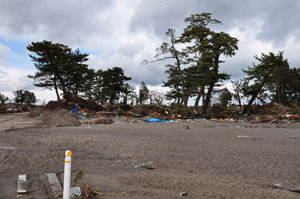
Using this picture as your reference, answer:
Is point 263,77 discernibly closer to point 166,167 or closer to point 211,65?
point 211,65

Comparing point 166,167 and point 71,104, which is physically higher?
point 71,104

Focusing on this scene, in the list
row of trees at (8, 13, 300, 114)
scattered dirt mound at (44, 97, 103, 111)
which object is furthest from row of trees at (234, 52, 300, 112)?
scattered dirt mound at (44, 97, 103, 111)

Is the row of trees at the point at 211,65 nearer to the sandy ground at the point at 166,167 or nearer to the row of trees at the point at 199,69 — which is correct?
the row of trees at the point at 199,69

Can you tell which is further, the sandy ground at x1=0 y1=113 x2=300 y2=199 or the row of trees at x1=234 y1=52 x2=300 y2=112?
the row of trees at x1=234 y1=52 x2=300 y2=112

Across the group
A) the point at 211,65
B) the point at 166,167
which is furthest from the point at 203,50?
the point at 166,167

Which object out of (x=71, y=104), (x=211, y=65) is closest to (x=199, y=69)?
(x=211, y=65)

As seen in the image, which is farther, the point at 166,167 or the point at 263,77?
the point at 263,77

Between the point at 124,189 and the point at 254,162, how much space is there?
291 cm

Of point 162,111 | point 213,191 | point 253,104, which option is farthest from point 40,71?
point 213,191

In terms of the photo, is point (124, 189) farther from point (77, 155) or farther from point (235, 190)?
point (77, 155)

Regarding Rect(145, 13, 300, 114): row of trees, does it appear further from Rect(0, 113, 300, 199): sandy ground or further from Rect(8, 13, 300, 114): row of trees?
Rect(0, 113, 300, 199): sandy ground

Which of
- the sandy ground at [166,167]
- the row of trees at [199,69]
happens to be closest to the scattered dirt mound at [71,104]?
the row of trees at [199,69]

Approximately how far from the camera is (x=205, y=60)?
67.1 feet

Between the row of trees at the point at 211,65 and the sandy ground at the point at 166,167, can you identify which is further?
the row of trees at the point at 211,65
